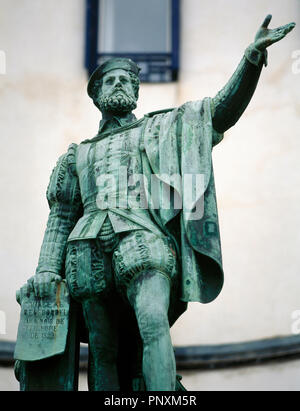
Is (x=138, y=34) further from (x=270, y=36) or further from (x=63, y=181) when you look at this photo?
(x=270, y=36)

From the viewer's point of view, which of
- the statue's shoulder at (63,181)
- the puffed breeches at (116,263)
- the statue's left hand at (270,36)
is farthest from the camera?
the statue's shoulder at (63,181)

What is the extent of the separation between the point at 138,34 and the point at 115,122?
16.6 ft

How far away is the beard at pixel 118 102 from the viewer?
18.8 ft

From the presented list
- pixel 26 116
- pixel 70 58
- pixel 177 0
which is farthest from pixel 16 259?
pixel 177 0

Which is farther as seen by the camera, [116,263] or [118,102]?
[118,102]

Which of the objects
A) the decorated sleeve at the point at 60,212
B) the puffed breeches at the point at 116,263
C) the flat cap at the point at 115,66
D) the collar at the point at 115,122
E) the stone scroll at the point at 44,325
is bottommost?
the stone scroll at the point at 44,325

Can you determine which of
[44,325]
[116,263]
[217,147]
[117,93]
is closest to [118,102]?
[117,93]

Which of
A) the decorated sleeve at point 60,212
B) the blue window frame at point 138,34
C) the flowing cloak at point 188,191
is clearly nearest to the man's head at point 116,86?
the flowing cloak at point 188,191

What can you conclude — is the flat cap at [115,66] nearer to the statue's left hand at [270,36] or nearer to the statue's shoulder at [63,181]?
the statue's shoulder at [63,181]

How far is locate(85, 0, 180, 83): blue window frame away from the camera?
1045cm

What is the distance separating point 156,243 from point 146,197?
0.29 m

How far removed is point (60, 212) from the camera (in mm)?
5656

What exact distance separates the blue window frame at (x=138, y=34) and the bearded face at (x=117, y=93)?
452 centimetres

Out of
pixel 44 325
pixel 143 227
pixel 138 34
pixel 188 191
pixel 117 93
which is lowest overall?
pixel 44 325
